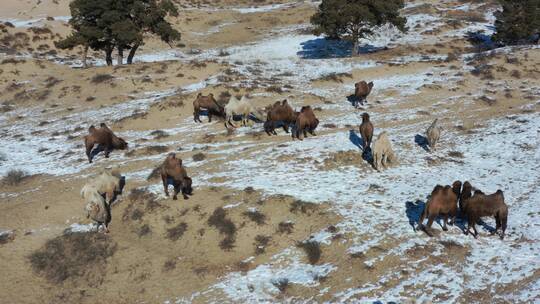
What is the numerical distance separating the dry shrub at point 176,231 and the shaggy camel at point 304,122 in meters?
8.29

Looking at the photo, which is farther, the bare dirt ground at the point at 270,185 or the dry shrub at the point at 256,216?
the dry shrub at the point at 256,216

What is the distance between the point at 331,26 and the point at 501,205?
3164cm

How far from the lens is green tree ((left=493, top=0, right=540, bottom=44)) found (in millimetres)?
44594

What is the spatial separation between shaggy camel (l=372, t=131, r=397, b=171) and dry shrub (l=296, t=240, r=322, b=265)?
5948 mm

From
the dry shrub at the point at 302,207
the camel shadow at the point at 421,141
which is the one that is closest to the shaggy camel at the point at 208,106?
the camel shadow at the point at 421,141

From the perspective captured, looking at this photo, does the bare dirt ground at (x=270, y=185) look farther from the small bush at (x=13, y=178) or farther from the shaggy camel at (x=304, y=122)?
the shaggy camel at (x=304, y=122)

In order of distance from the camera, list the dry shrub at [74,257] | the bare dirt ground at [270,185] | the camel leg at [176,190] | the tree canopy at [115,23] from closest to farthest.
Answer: the bare dirt ground at [270,185] < the dry shrub at [74,257] < the camel leg at [176,190] < the tree canopy at [115,23]

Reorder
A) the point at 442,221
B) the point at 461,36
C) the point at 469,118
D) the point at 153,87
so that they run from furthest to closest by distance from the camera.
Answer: the point at 461,36, the point at 153,87, the point at 469,118, the point at 442,221

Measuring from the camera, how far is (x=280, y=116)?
76.5 ft

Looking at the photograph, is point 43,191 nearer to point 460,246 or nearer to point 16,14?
point 460,246

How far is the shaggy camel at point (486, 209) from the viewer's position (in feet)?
48.0

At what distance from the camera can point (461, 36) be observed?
173 feet

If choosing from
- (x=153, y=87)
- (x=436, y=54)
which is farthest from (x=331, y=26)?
(x=153, y=87)

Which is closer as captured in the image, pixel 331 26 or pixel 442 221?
pixel 442 221
